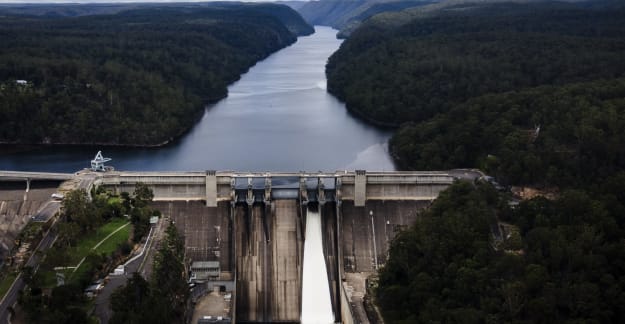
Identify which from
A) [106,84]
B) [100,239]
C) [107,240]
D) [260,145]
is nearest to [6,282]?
[100,239]

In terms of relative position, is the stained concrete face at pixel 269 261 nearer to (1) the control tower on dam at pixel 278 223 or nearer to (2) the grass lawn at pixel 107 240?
(1) the control tower on dam at pixel 278 223

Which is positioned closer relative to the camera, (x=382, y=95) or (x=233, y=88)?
(x=382, y=95)

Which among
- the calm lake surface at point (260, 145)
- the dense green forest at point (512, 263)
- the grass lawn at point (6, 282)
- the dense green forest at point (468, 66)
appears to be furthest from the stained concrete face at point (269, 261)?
the dense green forest at point (468, 66)

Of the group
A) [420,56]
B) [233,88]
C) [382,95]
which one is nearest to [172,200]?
[382,95]

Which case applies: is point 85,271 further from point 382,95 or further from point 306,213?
point 382,95

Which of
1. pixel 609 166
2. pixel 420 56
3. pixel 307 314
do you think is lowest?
pixel 307 314

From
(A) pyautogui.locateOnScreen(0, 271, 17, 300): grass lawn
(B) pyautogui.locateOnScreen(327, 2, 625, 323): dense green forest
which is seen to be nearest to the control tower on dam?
(B) pyautogui.locateOnScreen(327, 2, 625, 323): dense green forest
